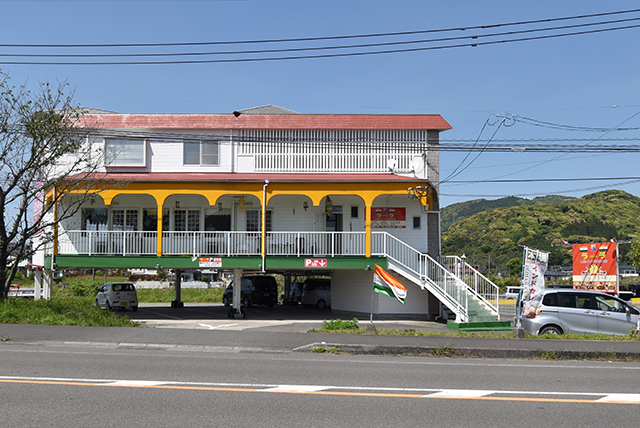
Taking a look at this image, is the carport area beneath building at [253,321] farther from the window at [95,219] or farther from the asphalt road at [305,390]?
the asphalt road at [305,390]

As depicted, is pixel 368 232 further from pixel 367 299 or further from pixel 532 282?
pixel 532 282

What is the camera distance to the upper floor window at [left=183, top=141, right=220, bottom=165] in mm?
24312

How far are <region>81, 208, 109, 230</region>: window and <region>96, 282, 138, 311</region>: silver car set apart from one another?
3.56 m

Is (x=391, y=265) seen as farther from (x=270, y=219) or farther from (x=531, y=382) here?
(x=531, y=382)

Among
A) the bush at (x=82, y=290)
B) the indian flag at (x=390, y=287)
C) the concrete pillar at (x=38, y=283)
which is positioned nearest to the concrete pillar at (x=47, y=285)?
the concrete pillar at (x=38, y=283)

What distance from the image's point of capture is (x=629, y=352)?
11.3 metres

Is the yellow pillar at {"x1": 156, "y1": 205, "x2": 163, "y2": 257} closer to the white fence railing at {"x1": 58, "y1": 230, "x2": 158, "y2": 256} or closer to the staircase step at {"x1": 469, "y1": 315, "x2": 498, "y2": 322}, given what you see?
the white fence railing at {"x1": 58, "y1": 230, "x2": 158, "y2": 256}

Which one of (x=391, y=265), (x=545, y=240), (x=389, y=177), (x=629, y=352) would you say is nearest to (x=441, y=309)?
(x=391, y=265)

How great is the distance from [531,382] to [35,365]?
813cm

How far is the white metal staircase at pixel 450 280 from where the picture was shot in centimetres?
2044

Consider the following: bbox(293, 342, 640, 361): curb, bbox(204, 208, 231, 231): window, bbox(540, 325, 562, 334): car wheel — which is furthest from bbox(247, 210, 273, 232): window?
bbox(293, 342, 640, 361): curb

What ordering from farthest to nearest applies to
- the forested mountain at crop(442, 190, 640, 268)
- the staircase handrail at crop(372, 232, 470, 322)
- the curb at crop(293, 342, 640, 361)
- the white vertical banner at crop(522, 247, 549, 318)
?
the forested mountain at crop(442, 190, 640, 268), the staircase handrail at crop(372, 232, 470, 322), the white vertical banner at crop(522, 247, 549, 318), the curb at crop(293, 342, 640, 361)

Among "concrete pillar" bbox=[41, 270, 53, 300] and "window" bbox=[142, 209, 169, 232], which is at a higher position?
"window" bbox=[142, 209, 169, 232]

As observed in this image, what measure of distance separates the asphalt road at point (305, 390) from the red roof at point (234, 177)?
11.8 meters
